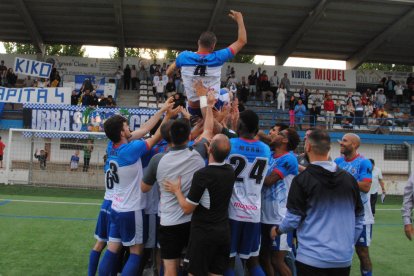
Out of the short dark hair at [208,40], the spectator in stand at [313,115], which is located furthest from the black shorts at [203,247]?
the spectator in stand at [313,115]

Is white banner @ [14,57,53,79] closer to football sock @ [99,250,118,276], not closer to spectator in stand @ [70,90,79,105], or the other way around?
spectator in stand @ [70,90,79,105]

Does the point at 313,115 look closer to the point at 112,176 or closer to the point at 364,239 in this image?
the point at 364,239

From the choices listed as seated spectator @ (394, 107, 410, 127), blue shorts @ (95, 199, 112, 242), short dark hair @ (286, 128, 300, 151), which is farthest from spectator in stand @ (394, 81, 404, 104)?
blue shorts @ (95, 199, 112, 242)

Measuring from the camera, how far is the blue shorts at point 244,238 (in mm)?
4785

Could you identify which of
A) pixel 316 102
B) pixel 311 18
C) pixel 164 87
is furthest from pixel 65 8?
pixel 316 102

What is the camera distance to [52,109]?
20.3 metres

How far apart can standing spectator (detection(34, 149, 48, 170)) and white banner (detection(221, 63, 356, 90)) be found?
579 inches

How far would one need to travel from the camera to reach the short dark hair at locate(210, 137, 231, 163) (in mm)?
4199

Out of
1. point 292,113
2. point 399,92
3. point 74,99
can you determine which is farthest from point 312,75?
point 74,99

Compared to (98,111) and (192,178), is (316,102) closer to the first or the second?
(98,111)

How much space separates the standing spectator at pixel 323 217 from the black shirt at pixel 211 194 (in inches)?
26.8

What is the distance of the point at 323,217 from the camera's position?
3.81 m

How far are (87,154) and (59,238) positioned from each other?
10379mm

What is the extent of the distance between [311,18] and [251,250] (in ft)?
75.4
